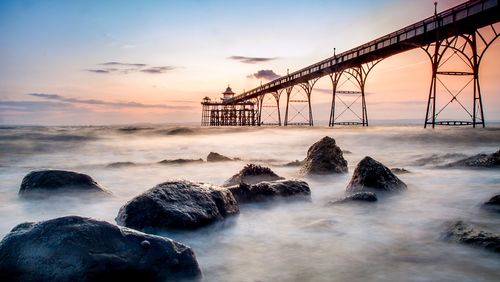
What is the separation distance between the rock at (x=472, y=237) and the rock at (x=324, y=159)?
406 cm

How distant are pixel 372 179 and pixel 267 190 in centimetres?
181

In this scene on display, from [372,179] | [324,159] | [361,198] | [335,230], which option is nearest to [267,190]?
[361,198]

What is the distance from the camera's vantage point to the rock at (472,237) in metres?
3.55

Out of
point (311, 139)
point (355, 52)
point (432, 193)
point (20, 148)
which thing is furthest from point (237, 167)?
point (355, 52)

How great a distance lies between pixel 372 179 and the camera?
633cm

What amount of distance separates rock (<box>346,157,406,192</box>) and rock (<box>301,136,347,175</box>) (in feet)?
5.49

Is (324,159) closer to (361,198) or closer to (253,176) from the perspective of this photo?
(253,176)

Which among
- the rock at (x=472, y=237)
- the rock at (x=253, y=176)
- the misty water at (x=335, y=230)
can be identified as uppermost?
the rock at (x=253, y=176)

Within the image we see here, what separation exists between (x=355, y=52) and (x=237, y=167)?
1747cm

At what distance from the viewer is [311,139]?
2066 cm

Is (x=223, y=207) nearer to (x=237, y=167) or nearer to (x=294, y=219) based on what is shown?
(x=294, y=219)

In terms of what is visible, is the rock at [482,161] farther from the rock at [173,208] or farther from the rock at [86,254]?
the rock at [86,254]

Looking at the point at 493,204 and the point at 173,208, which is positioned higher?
the point at 173,208

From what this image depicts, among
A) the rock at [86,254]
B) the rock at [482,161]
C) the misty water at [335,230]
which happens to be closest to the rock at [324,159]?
the misty water at [335,230]
